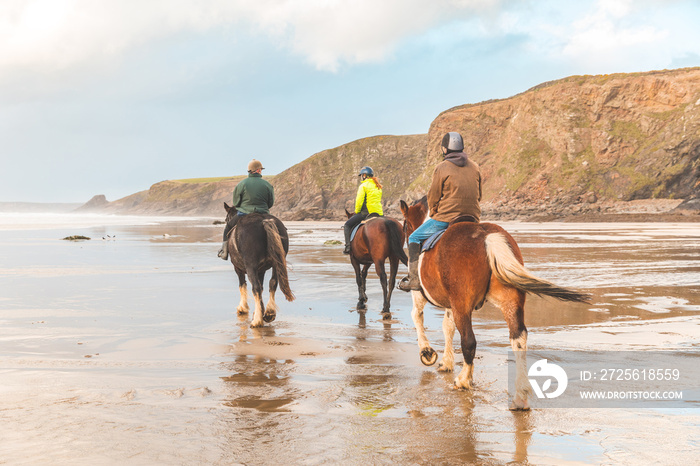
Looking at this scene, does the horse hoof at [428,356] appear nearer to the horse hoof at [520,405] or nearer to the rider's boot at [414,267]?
the rider's boot at [414,267]

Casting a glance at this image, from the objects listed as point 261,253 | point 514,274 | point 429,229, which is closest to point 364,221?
point 261,253

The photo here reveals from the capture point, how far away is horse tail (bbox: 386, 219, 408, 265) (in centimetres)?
1126

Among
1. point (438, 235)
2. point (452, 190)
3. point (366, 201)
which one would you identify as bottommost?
point (438, 235)

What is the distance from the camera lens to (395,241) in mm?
11281

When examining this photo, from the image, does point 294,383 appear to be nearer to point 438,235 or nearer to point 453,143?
point 438,235

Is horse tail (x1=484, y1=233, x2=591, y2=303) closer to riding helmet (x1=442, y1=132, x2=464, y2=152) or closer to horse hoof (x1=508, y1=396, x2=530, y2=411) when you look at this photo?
horse hoof (x1=508, y1=396, x2=530, y2=411)

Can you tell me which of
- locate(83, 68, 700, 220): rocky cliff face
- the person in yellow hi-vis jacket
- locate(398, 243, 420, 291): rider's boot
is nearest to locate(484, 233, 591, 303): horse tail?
locate(398, 243, 420, 291): rider's boot

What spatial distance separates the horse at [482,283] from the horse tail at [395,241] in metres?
4.65

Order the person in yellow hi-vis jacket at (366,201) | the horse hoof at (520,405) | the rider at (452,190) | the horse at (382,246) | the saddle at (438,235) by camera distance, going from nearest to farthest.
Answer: the horse hoof at (520,405)
the saddle at (438,235)
the rider at (452,190)
the horse at (382,246)
the person in yellow hi-vis jacket at (366,201)

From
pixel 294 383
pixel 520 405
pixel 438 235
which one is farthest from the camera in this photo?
pixel 438 235

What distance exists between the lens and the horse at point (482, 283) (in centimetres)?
534

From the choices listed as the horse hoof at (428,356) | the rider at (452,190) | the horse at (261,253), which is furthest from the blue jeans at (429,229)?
the horse at (261,253)

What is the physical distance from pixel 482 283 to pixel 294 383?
7.44 feet

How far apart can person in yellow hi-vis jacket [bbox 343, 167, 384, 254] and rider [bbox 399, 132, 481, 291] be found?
5.10m
